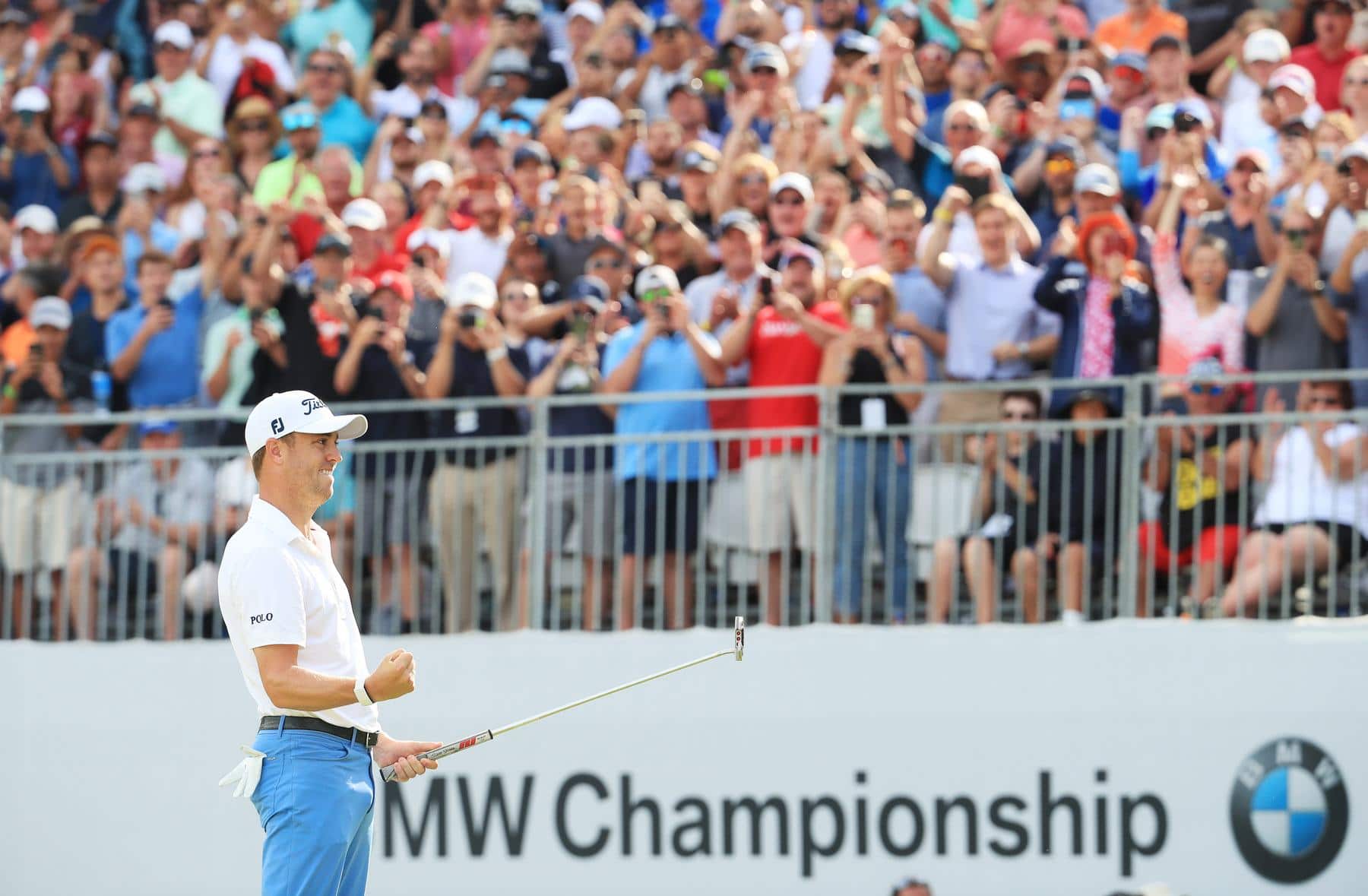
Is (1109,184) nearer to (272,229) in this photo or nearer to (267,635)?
(272,229)

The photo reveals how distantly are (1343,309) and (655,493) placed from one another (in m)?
3.25

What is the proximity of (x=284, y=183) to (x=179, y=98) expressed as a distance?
146cm

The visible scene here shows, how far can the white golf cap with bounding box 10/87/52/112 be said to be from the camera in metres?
14.7

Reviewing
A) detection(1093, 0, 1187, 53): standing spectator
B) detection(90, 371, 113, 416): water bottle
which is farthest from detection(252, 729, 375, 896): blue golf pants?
detection(1093, 0, 1187, 53): standing spectator

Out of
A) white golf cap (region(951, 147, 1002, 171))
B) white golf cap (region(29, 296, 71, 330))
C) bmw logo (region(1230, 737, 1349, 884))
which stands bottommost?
bmw logo (region(1230, 737, 1349, 884))

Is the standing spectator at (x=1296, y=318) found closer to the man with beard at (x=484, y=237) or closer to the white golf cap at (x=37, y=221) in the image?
the man with beard at (x=484, y=237)

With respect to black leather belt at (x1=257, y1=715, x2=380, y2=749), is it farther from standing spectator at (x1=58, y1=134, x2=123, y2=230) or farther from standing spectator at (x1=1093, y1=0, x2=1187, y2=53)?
standing spectator at (x1=58, y1=134, x2=123, y2=230)

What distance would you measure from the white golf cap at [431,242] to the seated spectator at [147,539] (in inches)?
74.4

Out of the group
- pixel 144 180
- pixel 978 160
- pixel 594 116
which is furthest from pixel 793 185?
pixel 144 180

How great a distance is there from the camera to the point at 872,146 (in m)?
12.9

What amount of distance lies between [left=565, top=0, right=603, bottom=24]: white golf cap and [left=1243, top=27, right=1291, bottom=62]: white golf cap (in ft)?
13.8

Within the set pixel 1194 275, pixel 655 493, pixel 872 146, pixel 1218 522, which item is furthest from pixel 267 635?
pixel 872 146

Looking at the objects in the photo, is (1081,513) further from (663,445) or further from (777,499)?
(663,445)

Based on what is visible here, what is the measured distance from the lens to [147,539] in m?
11.1
